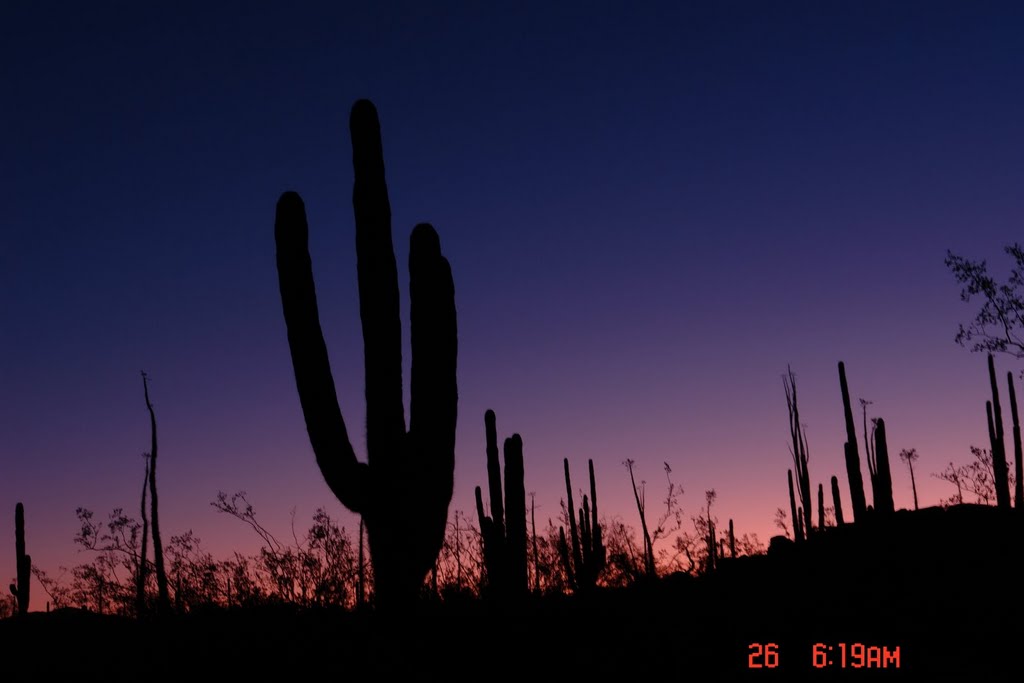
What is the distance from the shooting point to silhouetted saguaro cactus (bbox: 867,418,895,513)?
2530 centimetres

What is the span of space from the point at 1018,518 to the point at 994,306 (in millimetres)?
7528

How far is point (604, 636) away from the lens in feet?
39.5

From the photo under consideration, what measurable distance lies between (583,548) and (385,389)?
19.2m

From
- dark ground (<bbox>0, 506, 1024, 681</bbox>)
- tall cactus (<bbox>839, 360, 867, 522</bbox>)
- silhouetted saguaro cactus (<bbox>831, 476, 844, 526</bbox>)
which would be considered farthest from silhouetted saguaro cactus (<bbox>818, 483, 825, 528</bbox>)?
dark ground (<bbox>0, 506, 1024, 681</bbox>)

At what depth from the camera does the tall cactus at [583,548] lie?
91.8 feet

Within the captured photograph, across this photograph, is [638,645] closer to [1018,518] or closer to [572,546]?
[1018,518]

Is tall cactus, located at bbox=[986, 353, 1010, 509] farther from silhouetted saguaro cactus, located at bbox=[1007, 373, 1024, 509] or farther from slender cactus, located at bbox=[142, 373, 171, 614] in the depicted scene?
slender cactus, located at bbox=[142, 373, 171, 614]

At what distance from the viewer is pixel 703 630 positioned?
12.6 meters

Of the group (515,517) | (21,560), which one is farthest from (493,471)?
(21,560)

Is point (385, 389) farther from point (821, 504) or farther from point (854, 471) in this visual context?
point (821, 504)
